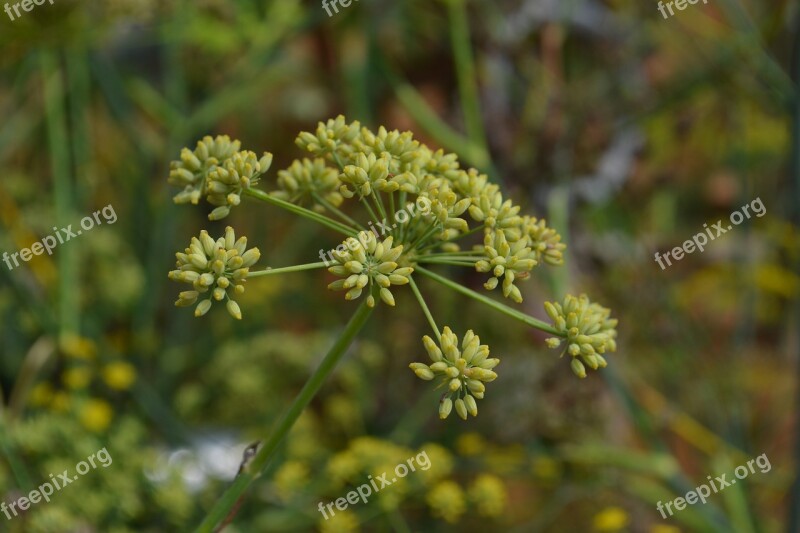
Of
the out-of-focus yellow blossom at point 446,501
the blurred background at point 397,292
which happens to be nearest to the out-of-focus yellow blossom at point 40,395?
the blurred background at point 397,292

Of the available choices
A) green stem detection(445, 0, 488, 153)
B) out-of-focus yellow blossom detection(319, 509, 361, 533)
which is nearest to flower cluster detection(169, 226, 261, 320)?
out-of-focus yellow blossom detection(319, 509, 361, 533)

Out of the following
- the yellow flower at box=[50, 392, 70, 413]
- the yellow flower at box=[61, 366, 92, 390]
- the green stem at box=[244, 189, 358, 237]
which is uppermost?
the yellow flower at box=[61, 366, 92, 390]

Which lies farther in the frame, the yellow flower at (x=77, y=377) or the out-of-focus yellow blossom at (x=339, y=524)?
the yellow flower at (x=77, y=377)

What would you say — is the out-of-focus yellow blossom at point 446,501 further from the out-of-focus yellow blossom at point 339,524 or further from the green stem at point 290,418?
the green stem at point 290,418

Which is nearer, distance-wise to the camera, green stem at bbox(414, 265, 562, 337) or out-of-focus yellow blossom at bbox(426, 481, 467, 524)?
green stem at bbox(414, 265, 562, 337)

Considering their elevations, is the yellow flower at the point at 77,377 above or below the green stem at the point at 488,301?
above

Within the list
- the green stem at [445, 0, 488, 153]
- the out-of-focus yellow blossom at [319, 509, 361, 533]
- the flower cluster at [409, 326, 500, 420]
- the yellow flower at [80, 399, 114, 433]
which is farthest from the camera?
the green stem at [445, 0, 488, 153]

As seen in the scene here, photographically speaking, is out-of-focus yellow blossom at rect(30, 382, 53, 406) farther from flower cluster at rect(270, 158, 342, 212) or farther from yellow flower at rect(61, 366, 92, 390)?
flower cluster at rect(270, 158, 342, 212)
